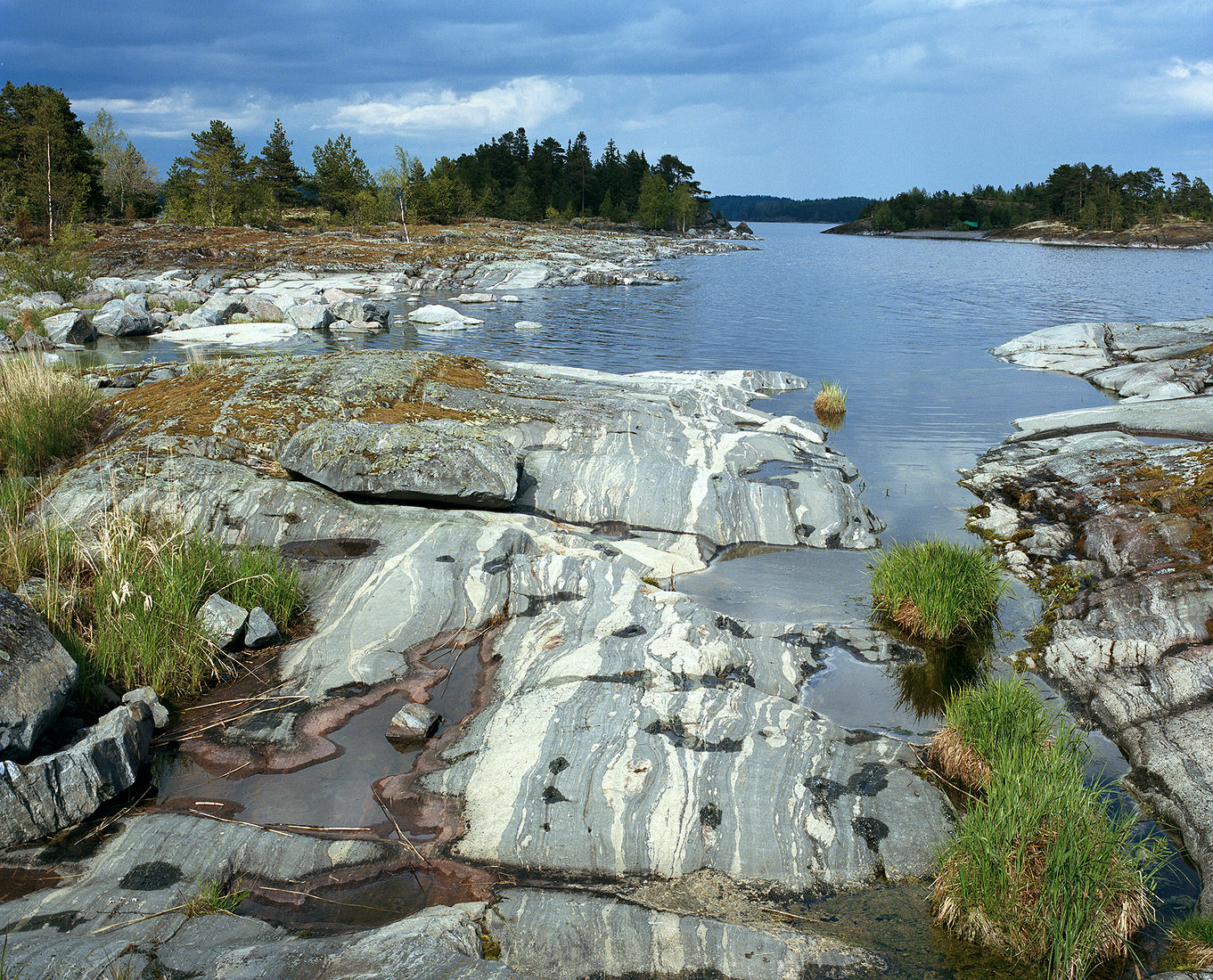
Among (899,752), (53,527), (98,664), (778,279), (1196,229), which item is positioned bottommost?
(899,752)

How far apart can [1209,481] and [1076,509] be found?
159cm

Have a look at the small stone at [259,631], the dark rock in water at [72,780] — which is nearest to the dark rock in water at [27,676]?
the dark rock in water at [72,780]

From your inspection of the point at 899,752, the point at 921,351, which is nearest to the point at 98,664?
the point at 899,752

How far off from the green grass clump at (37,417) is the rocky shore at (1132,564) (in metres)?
11.9

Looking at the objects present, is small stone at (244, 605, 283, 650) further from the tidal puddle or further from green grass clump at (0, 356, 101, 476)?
green grass clump at (0, 356, 101, 476)

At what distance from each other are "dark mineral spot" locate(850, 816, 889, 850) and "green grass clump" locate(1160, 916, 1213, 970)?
158 centimetres

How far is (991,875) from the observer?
465 centimetres

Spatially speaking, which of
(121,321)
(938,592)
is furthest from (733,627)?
(121,321)

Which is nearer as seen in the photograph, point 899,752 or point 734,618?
point 899,752

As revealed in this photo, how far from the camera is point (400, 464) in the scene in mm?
9680

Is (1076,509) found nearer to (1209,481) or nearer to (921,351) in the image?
(1209,481)

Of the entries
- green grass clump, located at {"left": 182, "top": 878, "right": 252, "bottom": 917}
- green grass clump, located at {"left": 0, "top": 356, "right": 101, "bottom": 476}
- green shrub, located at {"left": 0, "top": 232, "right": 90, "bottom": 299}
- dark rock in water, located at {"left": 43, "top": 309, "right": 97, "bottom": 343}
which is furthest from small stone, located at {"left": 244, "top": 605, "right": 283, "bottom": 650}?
green shrub, located at {"left": 0, "top": 232, "right": 90, "bottom": 299}

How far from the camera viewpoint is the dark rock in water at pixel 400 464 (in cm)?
959

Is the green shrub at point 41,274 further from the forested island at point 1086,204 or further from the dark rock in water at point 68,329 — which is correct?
the forested island at point 1086,204
